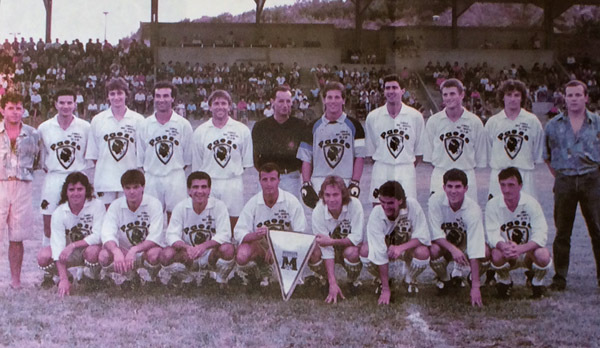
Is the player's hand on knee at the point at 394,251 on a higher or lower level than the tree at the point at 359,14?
lower

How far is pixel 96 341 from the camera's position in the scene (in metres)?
2.88

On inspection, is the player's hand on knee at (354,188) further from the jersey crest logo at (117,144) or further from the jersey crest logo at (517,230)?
the jersey crest logo at (117,144)

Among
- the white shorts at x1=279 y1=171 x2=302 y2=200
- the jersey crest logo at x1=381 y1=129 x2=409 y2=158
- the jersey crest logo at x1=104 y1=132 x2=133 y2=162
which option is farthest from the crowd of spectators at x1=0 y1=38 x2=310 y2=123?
the jersey crest logo at x1=381 y1=129 x2=409 y2=158

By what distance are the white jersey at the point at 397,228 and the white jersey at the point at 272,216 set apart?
0.45m

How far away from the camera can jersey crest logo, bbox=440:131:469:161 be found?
Result: 12.6 ft

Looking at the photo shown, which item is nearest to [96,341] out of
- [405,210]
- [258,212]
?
[258,212]

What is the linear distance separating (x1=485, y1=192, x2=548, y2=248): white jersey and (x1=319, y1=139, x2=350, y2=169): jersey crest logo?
38.8 inches

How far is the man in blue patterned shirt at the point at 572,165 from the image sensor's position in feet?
11.8

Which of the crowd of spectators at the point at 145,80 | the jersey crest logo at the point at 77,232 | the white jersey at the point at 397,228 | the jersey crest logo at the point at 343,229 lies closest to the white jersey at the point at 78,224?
the jersey crest logo at the point at 77,232

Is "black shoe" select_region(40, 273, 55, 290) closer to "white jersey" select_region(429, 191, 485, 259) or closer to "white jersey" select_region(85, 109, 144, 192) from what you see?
"white jersey" select_region(85, 109, 144, 192)

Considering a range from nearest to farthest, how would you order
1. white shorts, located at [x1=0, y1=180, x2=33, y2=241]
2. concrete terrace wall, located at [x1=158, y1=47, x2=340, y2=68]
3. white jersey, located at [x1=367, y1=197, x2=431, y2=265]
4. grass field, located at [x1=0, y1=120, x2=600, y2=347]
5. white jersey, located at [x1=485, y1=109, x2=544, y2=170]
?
grass field, located at [x1=0, y1=120, x2=600, y2=347] < white jersey, located at [x1=367, y1=197, x2=431, y2=265] < white shorts, located at [x1=0, y1=180, x2=33, y2=241] < white jersey, located at [x1=485, y1=109, x2=544, y2=170] < concrete terrace wall, located at [x1=158, y1=47, x2=340, y2=68]

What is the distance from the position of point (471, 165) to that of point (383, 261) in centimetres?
95

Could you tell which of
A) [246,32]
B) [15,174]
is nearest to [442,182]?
[246,32]

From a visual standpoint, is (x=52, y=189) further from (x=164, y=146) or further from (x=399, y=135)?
(x=399, y=135)
